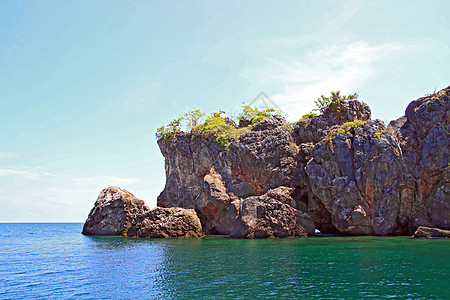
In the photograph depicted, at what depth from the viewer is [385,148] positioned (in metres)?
39.5

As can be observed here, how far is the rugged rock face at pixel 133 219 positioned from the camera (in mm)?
44188

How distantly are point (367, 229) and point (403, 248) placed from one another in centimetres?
1190

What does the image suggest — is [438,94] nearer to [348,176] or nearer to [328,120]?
[328,120]

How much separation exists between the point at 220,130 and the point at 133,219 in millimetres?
18204

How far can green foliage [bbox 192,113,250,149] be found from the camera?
51.1m

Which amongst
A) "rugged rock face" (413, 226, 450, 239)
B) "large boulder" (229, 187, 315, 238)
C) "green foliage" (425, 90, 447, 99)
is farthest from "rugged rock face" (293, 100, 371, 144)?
"rugged rock face" (413, 226, 450, 239)

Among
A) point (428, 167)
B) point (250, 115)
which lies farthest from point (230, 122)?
point (428, 167)

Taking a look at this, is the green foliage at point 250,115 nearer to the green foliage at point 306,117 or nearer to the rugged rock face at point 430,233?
the green foliage at point 306,117

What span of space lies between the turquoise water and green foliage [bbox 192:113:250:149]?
23.1 metres

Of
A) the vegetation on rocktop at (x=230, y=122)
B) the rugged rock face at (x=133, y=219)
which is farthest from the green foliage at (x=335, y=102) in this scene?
the rugged rock face at (x=133, y=219)

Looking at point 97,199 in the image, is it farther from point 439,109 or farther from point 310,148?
point 439,109

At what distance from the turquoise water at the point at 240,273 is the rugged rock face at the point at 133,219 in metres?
13.9

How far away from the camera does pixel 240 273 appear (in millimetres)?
19781

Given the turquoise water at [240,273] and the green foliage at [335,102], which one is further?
the green foliage at [335,102]
